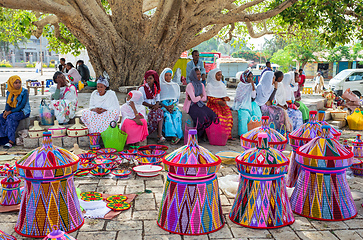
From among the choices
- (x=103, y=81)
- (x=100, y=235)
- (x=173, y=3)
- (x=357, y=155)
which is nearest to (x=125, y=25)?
(x=173, y=3)

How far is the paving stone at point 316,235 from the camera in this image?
3.15m

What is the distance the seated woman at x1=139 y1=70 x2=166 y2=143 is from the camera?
6812mm

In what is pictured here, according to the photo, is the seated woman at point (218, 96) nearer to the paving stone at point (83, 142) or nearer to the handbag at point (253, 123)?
the handbag at point (253, 123)

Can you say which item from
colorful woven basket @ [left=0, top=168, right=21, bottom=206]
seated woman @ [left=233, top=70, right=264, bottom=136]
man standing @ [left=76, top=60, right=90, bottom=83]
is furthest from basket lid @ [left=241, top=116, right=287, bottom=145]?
man standing @ [left=76, top=60, right=90, bottom=83]

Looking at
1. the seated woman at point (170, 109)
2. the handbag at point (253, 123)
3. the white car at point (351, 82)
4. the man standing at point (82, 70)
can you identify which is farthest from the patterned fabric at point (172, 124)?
the white car at point (351, 82)

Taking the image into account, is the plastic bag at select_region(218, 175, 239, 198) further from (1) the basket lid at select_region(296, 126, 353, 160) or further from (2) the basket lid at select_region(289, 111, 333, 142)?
(1) the basket lid at select_region(296, 126, 353, 160)

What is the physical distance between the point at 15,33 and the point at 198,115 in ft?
35.8

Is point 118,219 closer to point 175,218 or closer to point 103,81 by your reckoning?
point 175,218

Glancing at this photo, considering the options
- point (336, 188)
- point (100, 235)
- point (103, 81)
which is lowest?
point (100, 235)

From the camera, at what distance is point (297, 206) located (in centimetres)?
365

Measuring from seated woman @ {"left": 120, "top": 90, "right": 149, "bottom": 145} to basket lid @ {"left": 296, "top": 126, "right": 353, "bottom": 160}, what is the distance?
3470mm

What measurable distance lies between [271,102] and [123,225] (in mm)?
5737

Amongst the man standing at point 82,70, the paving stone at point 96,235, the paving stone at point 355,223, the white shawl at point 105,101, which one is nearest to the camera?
the paving stone at point 96,235

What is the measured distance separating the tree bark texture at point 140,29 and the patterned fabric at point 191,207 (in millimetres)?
6896
